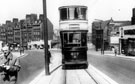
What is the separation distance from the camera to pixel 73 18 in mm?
18781

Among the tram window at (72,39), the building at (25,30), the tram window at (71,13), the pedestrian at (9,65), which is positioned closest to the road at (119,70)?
the tram window at (72,39)

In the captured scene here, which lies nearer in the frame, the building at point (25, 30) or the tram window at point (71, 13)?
the tram window at point (71, 13)

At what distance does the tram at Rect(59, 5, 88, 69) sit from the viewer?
18.5 meters

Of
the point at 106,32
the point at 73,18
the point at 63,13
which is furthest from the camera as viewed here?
the point at 106,32

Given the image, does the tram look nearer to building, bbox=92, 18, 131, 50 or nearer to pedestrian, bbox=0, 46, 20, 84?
pedestrian, bbox=0, 46, 20, 84

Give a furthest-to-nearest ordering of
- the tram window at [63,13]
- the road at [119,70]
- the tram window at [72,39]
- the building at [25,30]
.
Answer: the building at [25,30]
the tram window at [63,13]
the tram window at [72,39]
the road at [119,70]

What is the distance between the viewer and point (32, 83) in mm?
12336

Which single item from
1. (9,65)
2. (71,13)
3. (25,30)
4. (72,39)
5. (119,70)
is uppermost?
(25,30)

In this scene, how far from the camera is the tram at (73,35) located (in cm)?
1847

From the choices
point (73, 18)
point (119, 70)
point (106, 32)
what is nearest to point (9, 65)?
point (73, 18)

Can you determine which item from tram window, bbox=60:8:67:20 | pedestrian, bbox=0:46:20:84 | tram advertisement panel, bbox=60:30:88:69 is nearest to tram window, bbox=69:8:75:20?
tram window, bbox=60:8:67:20

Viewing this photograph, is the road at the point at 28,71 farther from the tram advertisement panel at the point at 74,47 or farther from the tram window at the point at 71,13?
the tram window at the point at 71,13

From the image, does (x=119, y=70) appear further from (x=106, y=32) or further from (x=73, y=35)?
(x=106, y=32)

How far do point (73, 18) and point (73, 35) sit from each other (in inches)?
54.3
